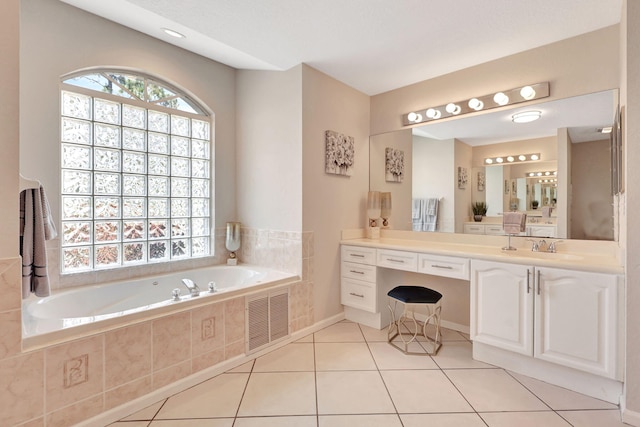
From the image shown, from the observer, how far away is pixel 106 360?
1653 mm

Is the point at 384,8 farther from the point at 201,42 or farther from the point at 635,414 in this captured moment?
the point at 635,414

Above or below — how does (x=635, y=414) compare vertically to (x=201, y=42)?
below

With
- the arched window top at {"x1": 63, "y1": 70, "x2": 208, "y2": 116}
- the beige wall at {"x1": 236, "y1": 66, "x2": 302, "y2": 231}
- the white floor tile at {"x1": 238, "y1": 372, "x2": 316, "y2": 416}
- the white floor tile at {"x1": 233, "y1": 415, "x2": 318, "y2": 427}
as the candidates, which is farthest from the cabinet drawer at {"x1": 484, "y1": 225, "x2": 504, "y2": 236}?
the arched window top at {"x1": 63, "y1": 70, "x2": 208, "y2": 116}

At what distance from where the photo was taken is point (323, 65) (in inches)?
111

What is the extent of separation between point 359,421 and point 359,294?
1.42 m

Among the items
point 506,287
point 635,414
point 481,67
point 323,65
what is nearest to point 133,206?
point 323,65

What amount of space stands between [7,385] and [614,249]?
3.62 meters

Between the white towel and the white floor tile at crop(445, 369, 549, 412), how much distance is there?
8.27ft

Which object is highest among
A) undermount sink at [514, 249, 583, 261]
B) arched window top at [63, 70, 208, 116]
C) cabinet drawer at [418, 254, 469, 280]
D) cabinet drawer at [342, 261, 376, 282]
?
arched window top at [63, 70, 208, 116]

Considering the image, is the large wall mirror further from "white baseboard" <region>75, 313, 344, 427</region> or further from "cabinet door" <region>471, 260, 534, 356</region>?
"white baseboard" <region>75, 313, 344, 427</region>

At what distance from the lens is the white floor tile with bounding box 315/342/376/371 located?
2.27 metres

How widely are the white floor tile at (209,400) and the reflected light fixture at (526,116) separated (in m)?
2.99

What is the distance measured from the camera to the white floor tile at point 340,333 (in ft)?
9.09

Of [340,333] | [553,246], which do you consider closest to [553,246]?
[553,246]
